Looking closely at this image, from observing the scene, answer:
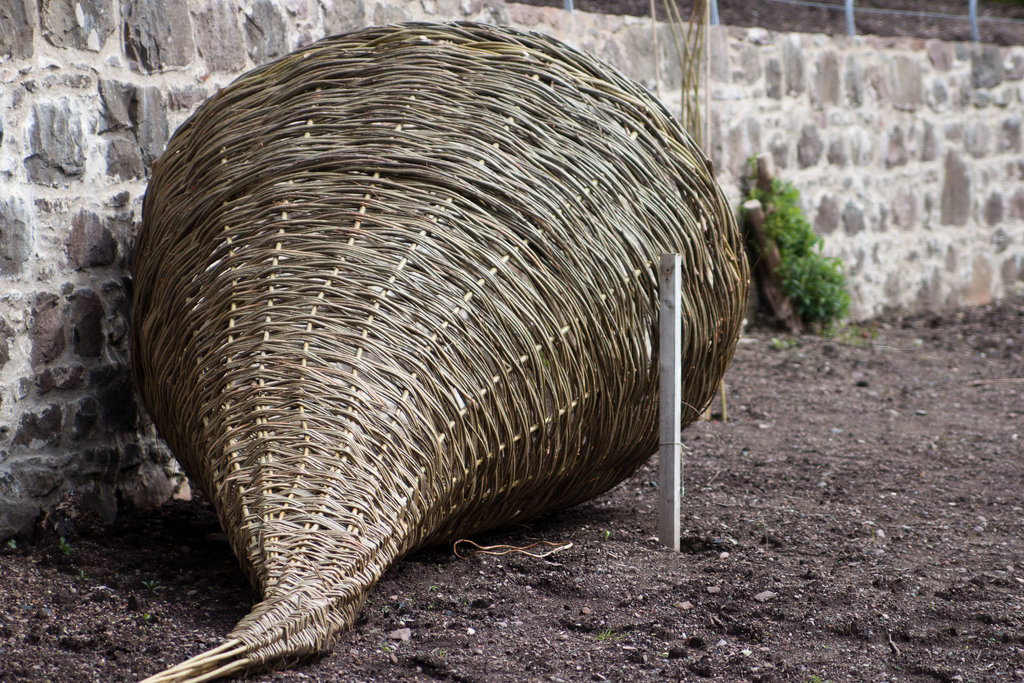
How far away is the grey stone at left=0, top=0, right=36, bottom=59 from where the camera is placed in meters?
2.80

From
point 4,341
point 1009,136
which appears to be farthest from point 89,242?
point 1009,136

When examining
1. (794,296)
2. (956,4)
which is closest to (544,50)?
(794,296)

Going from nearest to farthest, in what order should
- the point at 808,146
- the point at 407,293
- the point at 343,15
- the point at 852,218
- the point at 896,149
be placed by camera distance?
the point at 407,293
the point at 343,15
the point at 808,146
the point at 852,218
the point at 896,149

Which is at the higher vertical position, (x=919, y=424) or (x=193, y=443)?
(x=193, y=443)

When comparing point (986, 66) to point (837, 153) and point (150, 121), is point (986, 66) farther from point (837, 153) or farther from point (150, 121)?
point (150, 121)

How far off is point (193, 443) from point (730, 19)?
4916 millimetres

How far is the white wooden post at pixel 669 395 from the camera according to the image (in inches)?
112

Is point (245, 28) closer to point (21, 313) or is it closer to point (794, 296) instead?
point (21, 313)

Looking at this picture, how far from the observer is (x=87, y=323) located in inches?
120

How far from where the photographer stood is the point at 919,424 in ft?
15.2

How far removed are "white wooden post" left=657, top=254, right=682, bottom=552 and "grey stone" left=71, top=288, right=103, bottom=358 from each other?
5.28 ft

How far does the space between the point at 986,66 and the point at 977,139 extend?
0.51 m

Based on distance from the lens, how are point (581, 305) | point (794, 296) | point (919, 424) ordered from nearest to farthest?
1. point (581, 305)
2. point (919, 424)
3. point (794, 296)

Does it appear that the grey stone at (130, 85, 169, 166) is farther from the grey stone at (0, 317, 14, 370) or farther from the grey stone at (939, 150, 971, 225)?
the grey stone at (939, 150, 971, 225)
